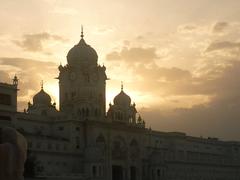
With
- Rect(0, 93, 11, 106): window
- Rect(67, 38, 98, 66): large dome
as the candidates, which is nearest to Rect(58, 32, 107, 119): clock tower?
Rect(67, 38, 98, 66): large dome

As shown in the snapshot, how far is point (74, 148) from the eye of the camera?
79.5 meters

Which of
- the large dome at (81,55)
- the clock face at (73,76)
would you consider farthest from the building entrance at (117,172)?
the large dome at (81,55)

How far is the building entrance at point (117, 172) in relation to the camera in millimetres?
84250

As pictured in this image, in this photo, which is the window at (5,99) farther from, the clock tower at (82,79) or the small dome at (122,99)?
the small dome at (122,99)

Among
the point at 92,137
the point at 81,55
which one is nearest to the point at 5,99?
the point at 92,137

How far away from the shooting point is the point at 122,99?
3873 inches

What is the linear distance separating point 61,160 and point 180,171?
30.2 m

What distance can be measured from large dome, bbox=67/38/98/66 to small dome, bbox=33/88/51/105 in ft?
19.8

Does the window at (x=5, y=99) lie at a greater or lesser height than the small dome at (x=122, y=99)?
lesser

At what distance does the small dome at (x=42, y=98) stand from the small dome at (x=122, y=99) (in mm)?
11727

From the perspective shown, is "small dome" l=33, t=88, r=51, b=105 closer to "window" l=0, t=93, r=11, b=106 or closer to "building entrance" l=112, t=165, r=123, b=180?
"building entrance" l=112, t=165, r=123, b=180

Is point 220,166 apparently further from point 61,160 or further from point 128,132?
point 61,160

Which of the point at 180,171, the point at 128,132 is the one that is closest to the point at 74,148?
the point at 128,132

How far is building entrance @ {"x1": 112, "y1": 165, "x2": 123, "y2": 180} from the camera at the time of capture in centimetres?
8425
